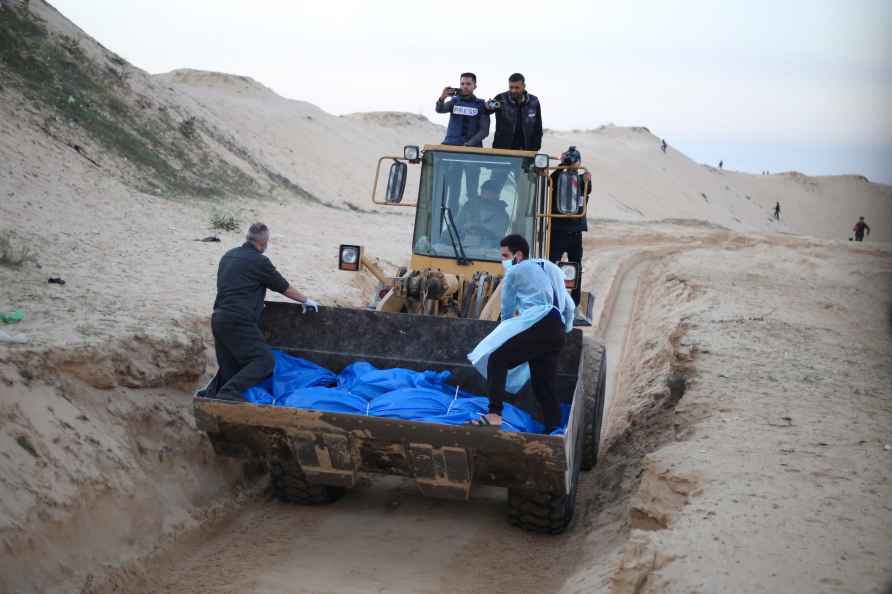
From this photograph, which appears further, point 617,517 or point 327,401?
point 617,517

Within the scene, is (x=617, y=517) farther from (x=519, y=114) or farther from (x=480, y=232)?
(x=519, y=114)

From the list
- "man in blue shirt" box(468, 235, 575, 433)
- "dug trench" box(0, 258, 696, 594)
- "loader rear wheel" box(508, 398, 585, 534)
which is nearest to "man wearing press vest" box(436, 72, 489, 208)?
"man in blue shirt" box(468, 235, 575, 433)

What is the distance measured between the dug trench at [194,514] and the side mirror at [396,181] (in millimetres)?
2188

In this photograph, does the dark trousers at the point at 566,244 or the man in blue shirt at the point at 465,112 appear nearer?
the man in blue shirt at the point at 465,112

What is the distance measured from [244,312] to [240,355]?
311 mm

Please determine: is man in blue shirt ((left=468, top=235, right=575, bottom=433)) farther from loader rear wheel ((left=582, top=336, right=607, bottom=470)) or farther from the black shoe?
the black shoe

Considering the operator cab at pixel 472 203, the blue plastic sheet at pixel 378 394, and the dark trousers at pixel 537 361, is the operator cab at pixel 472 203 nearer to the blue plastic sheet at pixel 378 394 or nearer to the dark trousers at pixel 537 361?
the blue plastic sheet at pixel 378 394

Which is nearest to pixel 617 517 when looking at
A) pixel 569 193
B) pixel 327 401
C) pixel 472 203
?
pixel 327 401

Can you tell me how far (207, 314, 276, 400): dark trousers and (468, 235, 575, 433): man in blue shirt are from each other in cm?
152

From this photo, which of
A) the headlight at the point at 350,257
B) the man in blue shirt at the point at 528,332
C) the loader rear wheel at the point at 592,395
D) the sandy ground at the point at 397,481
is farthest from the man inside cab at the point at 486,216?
the sandy ground at the point at 397,481

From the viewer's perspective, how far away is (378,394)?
670 centimetres

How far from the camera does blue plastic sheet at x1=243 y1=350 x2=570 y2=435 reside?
630 centimetres

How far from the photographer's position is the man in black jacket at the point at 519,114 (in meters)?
9.18

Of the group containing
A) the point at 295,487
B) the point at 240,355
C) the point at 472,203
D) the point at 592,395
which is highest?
the point at 472,203
